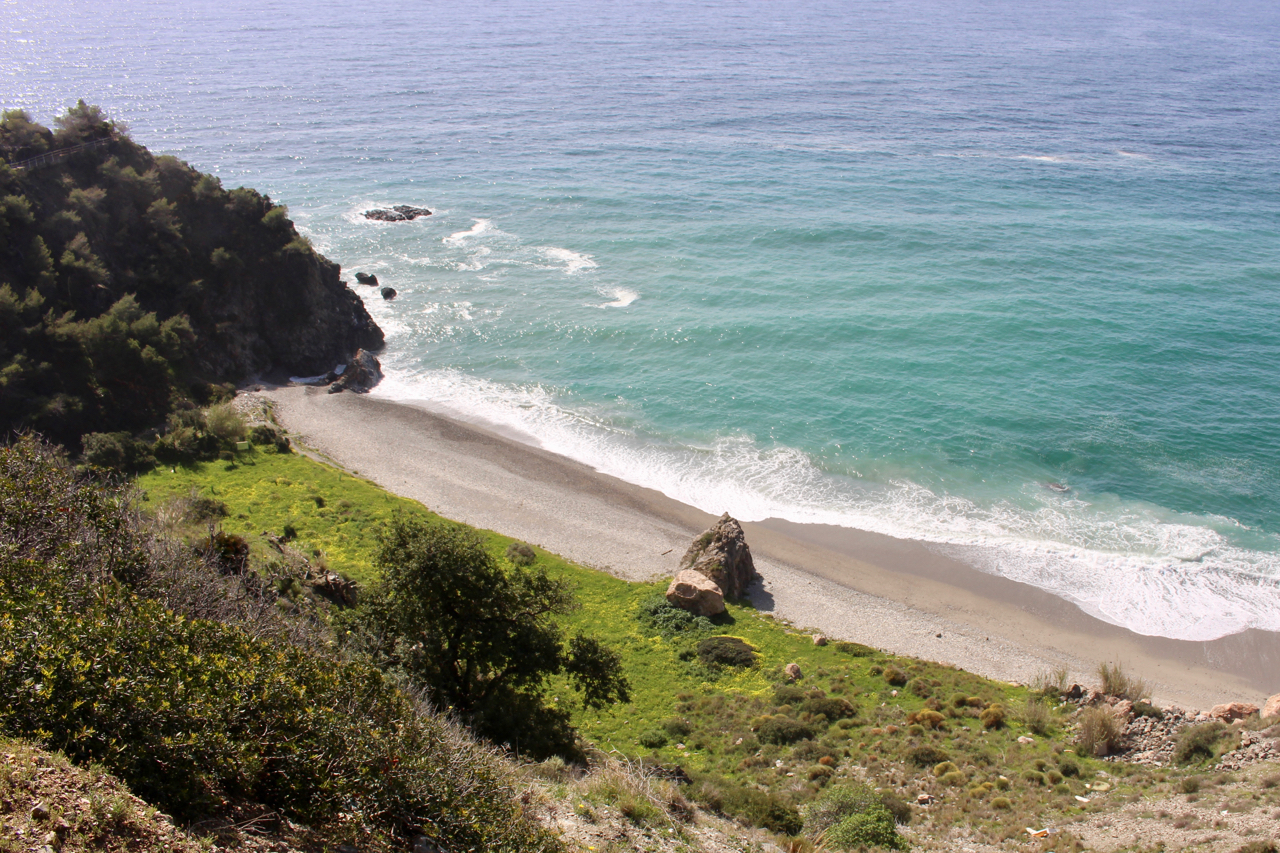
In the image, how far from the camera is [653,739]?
2914 cm

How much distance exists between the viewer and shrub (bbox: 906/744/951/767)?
27.4 meters

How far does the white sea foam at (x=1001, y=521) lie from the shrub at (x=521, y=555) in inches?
515

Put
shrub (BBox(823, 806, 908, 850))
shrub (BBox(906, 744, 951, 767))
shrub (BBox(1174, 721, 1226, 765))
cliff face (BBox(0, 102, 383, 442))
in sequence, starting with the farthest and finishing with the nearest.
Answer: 1. cliff face (BBox(0, 102, 383, 442))
2. shrub (BBox(906, 744, 951, 767))
3. shrub (BBox(1174, 721, 1226, 765))
4. shrub (BBox(823, 806, 908, 850))

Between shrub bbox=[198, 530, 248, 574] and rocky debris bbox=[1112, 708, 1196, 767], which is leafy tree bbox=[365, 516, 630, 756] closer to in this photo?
shrub bbox=[198, 530, 248, 574]

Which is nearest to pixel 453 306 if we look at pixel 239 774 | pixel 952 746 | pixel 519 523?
pixel 519 523

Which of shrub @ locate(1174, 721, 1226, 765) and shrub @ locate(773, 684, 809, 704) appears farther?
shrub @ locate(773, 684, 809, 704)

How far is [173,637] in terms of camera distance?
1493cm

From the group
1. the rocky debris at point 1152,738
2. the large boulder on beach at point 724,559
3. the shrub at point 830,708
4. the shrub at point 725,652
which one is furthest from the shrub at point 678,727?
the rocky debris at point 1152,738

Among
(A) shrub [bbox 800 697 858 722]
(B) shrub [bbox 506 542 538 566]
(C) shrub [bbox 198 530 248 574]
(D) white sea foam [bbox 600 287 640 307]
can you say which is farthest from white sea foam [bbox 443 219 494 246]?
(A) shrub [bbox 800 697 858 722]

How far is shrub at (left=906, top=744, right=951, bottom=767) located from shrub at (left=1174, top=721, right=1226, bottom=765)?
333 inches

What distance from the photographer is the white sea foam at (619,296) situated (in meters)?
77.6

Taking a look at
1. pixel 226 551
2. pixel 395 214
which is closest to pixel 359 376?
pixel 226 551

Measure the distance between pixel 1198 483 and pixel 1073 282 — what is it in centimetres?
3359

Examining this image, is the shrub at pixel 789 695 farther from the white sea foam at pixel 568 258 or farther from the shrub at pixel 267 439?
the white sea foam at pixel 568 258
